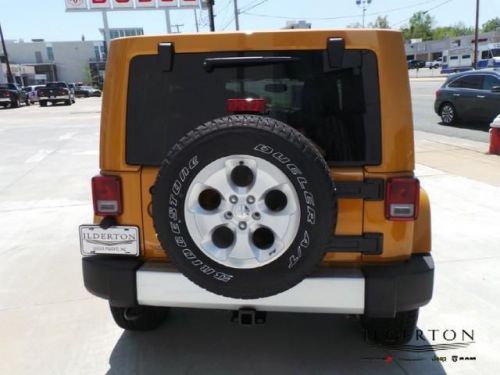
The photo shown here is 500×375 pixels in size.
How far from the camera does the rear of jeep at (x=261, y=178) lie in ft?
7.52

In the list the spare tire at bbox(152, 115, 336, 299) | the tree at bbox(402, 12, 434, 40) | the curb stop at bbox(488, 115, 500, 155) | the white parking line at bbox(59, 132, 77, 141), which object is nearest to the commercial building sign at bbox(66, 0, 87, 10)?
the white parking line at bbox(59, 132, 77, 141)

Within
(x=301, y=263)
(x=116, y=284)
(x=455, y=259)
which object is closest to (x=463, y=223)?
(x=455, y=259)

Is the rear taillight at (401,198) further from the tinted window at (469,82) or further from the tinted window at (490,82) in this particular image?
the tinted window at (469,82)

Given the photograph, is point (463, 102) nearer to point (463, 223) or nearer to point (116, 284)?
point (463, 223)

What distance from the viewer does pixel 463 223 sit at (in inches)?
217

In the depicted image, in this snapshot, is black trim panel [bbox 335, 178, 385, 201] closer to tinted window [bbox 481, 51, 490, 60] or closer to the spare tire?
the spare tire

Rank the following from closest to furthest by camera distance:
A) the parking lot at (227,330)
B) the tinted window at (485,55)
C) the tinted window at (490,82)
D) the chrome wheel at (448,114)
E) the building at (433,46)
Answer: the parking lot at (227,330) → the tinted window at (490,82) → the chrome wheel at (448,114) → the tinted window at (485,55) → the building at (433,46)

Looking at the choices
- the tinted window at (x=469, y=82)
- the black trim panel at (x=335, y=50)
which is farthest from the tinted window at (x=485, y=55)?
the black trim panel at (x=335, y=50)

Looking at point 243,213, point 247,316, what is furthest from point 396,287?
point 243,213

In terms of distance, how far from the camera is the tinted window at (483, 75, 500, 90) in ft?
42.7

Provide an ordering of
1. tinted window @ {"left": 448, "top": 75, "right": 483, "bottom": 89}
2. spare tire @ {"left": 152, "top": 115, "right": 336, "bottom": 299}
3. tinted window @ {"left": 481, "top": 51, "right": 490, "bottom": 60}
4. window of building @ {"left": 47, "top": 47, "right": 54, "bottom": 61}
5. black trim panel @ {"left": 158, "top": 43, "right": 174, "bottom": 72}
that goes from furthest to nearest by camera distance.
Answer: window of building @ {"left": 47, "top": 47, "right": 54, "bottom": 61} → tinted window @ {"left": 481, "top": 51, "right": 490, "bottom": 60} → tinted window @ {"left": 448, "top": 75, "right": 483, "bottom": 89} → black trim panel @ {"left": 158, "top": 43, "right": 174, "bottom": 72} → spare tire @ {"left": 152, "top": 115, "right": 336, "bottom": 299}

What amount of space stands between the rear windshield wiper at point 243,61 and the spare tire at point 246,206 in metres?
0.36

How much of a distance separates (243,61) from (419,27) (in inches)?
5158

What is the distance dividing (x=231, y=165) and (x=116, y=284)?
95 centimetres
